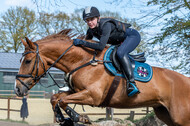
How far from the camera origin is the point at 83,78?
4.55 metres

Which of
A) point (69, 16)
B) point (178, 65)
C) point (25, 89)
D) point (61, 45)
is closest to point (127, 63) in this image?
point (61, 45)

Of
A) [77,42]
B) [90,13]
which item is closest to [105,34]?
[90,13]

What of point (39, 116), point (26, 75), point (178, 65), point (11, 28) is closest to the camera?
point (26, 75)

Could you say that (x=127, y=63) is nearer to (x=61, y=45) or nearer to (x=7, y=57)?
(x=61, y=45)

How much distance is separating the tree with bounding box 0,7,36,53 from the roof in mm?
3200

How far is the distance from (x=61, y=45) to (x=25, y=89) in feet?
3.66

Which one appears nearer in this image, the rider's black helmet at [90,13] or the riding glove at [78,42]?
the rider's black helmet at [90,13]

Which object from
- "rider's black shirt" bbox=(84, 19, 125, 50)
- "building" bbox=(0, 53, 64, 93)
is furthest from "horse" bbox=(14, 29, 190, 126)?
"building" bbox=(0, 53, 64, 93)

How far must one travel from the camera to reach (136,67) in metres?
5.00

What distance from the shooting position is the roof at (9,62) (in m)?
30.7

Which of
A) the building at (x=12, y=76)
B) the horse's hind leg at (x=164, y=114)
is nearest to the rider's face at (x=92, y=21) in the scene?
the horse's hind leg at (x=164, y=114)

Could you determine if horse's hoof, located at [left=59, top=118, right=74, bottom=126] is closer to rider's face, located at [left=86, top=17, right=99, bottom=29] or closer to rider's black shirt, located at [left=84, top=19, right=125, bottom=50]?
rider's black shirt, located at [left=84, top=19, right=125, bottom=50]

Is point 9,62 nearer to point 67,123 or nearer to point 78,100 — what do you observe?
point 67,123

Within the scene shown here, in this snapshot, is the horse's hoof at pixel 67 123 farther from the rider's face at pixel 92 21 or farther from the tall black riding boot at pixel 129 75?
the rider's face at pixel 92 21
